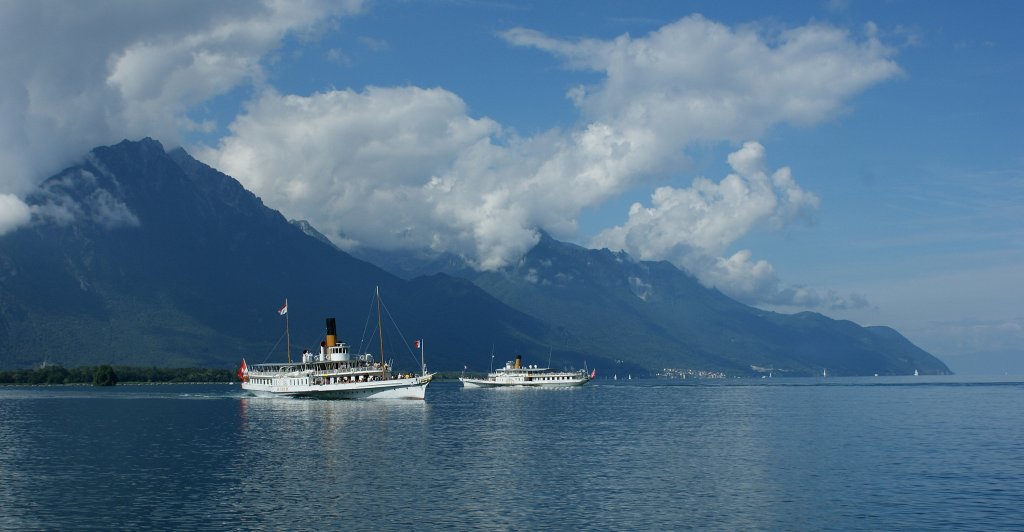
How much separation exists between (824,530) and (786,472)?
23.5 metres

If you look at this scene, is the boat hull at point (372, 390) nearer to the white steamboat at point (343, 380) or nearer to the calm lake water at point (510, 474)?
the white steamboat at point (343, 380)

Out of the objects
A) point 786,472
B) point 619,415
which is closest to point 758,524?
point 786,472

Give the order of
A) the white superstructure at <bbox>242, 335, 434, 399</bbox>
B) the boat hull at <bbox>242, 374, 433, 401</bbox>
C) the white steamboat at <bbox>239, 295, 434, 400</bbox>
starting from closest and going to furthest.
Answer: the boat hull at <bbox>242, 374, 433, 401</bbox> < the white superstructure at <bbox>242, 335, 434, 399</bbox> < the white steamboat at <bbox>239, 295, 434, 400</bbox>

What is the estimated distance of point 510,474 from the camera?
74.6 m

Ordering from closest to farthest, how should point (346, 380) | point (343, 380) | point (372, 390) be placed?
point (372, 390), point (346, 380), point (343, 380)

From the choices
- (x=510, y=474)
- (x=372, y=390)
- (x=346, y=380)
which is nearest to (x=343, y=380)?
(x=346, y=380)

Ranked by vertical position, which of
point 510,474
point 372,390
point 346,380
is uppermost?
point 346,380

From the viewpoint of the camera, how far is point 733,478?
72500 mm

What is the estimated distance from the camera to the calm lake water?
2231 inches

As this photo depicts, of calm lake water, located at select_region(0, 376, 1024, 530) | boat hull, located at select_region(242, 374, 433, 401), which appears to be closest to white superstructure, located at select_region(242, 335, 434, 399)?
boat hull, located at select_region(242, 374, 433, 401)

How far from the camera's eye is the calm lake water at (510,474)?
5666 cm

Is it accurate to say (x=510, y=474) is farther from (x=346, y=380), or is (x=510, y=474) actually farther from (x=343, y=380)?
(x=343, y=380)

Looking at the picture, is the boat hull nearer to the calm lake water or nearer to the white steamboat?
the white steamboat

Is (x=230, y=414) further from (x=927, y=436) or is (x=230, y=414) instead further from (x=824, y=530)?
(x=824, y=530)
